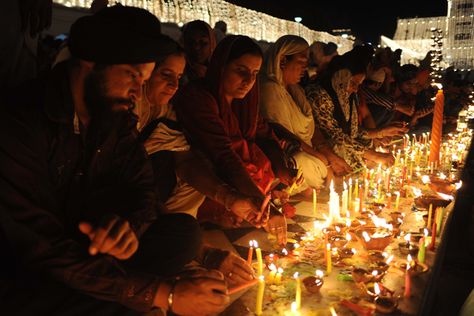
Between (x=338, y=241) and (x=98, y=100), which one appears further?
(x=338, y=241)

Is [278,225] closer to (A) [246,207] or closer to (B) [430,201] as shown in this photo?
(A) [246,207]

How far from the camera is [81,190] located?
6.43 feet

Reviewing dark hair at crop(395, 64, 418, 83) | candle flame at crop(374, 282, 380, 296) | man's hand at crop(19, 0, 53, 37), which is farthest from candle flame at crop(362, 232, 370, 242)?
dark hair at crop(395, 64, 418, 83)

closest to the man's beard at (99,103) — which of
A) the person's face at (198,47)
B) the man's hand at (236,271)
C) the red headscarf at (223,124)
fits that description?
the man's hand at (236,271)

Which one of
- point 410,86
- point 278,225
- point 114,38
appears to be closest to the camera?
point 114,38

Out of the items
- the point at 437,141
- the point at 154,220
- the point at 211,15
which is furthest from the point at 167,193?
the point at 211,15

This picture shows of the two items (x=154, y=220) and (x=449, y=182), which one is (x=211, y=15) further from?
(x=154, y=220)

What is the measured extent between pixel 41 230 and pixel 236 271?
1146 millimetres

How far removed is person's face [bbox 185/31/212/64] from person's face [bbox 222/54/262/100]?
118cm

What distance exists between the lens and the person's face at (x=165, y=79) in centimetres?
296

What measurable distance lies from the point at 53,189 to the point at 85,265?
314 millimetres

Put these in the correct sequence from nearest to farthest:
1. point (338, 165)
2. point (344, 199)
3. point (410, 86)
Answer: point (344, 199) → point (338, 165) → point (410, 86)

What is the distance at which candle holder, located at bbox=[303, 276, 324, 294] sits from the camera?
256cm

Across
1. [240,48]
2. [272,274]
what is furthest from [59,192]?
[240,48]
